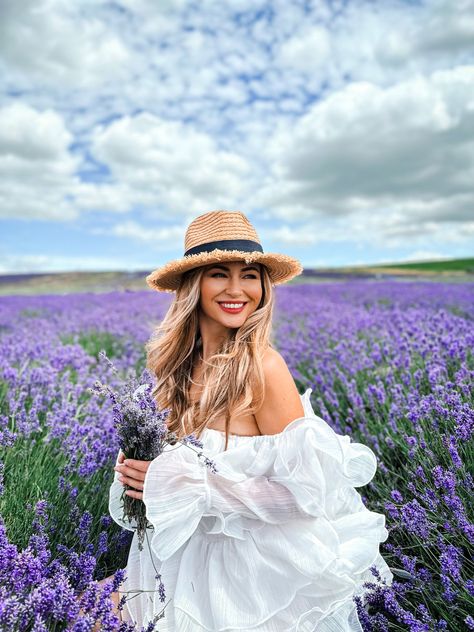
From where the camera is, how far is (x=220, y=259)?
201 centimetres

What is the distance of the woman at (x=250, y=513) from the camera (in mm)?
1583

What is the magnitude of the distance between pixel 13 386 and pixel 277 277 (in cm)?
177

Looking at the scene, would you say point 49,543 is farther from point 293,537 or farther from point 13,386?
point 13,386

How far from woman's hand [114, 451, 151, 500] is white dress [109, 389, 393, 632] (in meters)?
0.06

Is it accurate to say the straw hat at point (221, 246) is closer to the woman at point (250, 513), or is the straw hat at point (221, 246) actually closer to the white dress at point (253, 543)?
the woman at point (250, 513)

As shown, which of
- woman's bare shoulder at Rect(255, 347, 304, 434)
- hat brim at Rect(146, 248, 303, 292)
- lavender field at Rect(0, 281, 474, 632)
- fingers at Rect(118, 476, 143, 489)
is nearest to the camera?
lavender field at Rect(0, 281, 474, 632)

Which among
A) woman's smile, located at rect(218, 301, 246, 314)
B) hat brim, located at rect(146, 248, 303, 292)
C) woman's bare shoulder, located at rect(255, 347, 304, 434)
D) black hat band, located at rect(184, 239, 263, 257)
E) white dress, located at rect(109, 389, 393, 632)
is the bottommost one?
white dress, located at rect(109, 389, 393, 632)

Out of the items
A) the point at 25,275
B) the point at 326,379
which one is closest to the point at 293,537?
the point at 326,379

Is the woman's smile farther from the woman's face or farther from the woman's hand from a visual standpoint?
the woman's hand

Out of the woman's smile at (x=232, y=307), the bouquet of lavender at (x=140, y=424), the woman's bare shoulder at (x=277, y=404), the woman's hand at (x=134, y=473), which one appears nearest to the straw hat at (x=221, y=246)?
the woman's smile at (x=232, y=307)

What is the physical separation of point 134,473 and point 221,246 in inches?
35.3

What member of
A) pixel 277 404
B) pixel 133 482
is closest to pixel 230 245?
pixel 277 404

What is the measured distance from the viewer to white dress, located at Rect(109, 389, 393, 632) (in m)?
1.57

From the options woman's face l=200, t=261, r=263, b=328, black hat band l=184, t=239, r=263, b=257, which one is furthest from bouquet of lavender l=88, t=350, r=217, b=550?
black hat band l=184, t=239, r=263, b=257
